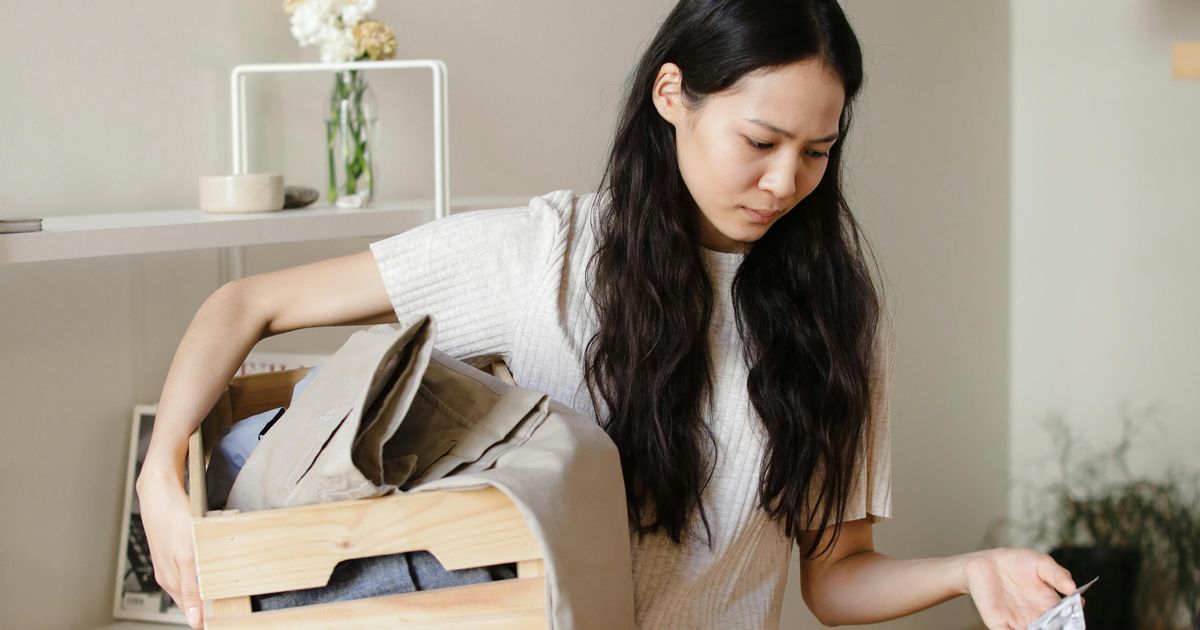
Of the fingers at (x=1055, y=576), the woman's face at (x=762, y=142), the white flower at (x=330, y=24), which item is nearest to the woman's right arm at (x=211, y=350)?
the woman's face at (x=762, y=142)

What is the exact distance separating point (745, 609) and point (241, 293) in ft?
1.96

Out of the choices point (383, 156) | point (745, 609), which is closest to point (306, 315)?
point (745, 609)

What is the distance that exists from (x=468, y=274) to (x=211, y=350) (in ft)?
0.84

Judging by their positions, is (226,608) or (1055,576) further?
(1055,576)

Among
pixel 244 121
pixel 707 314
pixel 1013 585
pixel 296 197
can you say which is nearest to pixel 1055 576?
pixel 1013 585

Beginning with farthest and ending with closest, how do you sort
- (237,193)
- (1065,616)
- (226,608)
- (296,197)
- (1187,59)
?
1. (1187,59)
2. (296,197)
3. (237,193)
4. (1065,616)
5. (226,608)

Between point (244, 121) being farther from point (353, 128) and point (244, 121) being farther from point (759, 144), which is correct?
point (759, 144)

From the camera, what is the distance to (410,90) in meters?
2.06

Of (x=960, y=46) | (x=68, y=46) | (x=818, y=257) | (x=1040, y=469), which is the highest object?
(x=960, y=46)

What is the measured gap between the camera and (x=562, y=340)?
121 centimetres

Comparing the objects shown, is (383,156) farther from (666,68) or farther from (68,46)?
→ (666,68)

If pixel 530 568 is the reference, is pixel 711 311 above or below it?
above

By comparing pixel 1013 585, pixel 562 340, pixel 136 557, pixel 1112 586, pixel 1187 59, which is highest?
pixel 1187 59

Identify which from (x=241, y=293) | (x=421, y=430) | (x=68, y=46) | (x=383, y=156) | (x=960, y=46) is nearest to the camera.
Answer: (x=421, y=430)
